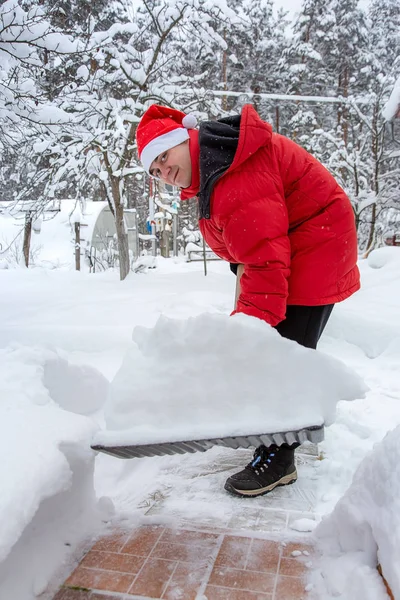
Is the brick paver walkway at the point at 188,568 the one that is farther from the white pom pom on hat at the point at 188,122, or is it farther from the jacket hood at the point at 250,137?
the white pom pom on hat at the point at 188,122

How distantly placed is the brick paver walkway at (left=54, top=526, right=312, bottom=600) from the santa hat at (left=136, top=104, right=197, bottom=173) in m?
1.45

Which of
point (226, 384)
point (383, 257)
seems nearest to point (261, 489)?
point (226, 384)

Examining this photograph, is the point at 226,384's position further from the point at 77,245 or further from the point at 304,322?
the point at 77,245

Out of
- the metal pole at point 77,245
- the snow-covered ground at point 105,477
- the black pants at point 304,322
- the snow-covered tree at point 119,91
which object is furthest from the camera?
the metal pole at point 77,245

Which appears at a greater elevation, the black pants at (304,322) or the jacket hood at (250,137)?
the jacket hood at (250,137)

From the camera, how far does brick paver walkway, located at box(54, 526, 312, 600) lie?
1.31 meters

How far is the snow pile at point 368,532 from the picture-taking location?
3.50ft

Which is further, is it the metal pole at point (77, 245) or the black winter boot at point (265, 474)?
the metal pole at point (77, 245)

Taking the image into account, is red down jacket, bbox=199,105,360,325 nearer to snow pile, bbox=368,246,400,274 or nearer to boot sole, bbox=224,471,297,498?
boot sole, bbox=224,471,297,498

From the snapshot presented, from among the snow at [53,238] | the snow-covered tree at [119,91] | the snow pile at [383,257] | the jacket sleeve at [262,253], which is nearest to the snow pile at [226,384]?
the jacket sleeve at [262,253]

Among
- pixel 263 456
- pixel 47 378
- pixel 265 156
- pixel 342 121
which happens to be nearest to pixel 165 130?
pixel 265 156

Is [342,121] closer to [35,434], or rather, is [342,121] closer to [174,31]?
[174,31]

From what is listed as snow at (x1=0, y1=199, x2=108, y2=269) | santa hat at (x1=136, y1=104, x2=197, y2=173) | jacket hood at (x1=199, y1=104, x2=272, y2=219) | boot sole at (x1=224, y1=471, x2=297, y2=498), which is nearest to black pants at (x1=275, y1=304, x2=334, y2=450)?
boot sole at (x1=224, y1=471, x2=297, y2=498)

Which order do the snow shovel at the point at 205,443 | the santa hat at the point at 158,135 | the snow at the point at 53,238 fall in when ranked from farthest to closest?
the snow at the point at 53,238, the santa hat at the point at 158,135, the snow shovel at the point at 205,443
